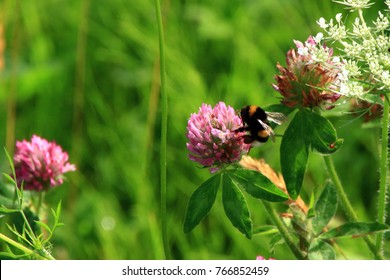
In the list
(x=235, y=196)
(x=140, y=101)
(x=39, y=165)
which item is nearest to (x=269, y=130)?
(x=235, y=196)

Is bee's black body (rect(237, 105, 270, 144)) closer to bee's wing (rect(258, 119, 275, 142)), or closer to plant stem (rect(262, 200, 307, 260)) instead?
bee's wing (rect(258, 119, 275, 142))

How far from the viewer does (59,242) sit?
8.67 ft

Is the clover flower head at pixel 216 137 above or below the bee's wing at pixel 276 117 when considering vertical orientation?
below

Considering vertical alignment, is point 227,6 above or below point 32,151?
above

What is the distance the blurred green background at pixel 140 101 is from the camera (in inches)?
101

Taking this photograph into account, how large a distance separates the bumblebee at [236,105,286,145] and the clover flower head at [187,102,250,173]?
0.04 feet

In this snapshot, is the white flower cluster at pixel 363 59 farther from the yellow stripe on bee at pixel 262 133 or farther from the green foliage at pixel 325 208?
the green foliage at pixel 325 208

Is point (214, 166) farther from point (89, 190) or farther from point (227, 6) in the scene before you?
point (227, 6)

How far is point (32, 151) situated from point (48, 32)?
1.85 m

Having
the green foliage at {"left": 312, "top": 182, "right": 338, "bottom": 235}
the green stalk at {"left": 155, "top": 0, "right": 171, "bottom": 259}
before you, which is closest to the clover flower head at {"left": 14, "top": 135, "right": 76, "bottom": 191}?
the green stalk at {"left": 155, "top": 0, "right": 171, "bottom": 259}

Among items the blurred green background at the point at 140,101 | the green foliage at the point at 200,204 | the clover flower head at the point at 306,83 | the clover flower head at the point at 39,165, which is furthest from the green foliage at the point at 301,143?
the blurred green background at the point at 140,101

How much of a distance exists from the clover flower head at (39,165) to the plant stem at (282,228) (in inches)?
19.7
